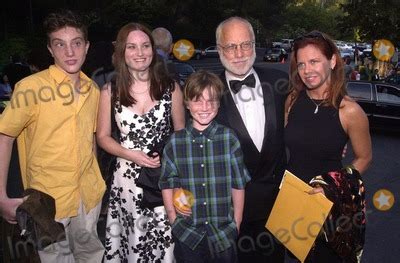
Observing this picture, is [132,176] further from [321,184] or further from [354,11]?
[354,11]

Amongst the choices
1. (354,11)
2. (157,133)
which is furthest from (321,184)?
(354,11)

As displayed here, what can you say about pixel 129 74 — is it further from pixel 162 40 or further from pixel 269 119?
pixel 162 40

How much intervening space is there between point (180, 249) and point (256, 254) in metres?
0.68

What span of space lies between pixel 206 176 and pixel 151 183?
45 centimetres

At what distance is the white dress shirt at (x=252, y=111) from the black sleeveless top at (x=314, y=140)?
21 centimetres

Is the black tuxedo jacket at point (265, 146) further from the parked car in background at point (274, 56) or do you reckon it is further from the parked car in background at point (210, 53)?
the parked car in background at point (210, 53)

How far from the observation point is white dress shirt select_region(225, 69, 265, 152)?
2.90 meters

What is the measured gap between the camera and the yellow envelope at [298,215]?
240 cm

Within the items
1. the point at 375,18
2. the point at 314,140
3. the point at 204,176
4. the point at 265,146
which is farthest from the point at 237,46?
the point at 375,18

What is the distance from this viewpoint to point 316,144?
2686mm

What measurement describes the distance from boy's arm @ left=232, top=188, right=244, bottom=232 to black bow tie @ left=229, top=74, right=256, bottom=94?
2.35ft

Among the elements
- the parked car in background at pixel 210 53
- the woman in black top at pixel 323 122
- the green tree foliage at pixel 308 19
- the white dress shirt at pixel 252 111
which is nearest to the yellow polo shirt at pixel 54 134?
the white dress shirt at pixel 252 111

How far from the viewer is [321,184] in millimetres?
2471

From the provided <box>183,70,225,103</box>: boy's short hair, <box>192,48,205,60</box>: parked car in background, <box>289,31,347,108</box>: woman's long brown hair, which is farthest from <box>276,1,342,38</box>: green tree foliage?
<box>183,70,225,103</box>: boy's short hair
